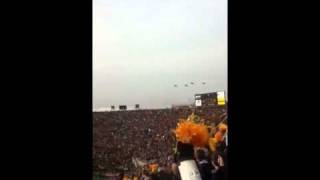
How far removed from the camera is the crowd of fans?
3.45 metres

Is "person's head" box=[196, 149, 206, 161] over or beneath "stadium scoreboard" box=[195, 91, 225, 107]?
beneath

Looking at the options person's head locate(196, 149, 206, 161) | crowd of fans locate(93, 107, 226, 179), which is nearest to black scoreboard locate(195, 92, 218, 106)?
crowd of fans locate(93, 107, 226, 179)

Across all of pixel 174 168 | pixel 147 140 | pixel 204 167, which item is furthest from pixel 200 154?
pixel 147 140

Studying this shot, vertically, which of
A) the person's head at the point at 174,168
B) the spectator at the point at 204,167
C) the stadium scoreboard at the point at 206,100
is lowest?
the person's head at the point at 174,168

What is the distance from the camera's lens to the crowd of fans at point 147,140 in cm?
345

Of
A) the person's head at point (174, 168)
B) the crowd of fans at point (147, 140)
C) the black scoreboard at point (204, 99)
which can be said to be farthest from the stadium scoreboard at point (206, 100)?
the person's head at point (174, 168)

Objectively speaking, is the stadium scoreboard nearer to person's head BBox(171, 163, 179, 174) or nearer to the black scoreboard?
the black scoreboard

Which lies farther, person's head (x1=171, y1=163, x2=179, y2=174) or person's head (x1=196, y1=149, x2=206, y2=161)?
person's head (x1=171, y1=163, x2=179, y2=174)

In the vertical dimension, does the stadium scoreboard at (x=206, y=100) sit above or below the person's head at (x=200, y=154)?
above

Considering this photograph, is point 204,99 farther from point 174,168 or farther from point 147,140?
point 147,140

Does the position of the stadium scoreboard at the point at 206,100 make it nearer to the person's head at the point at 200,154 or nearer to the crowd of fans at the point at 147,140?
the crowd of fans at the point at 147,140
